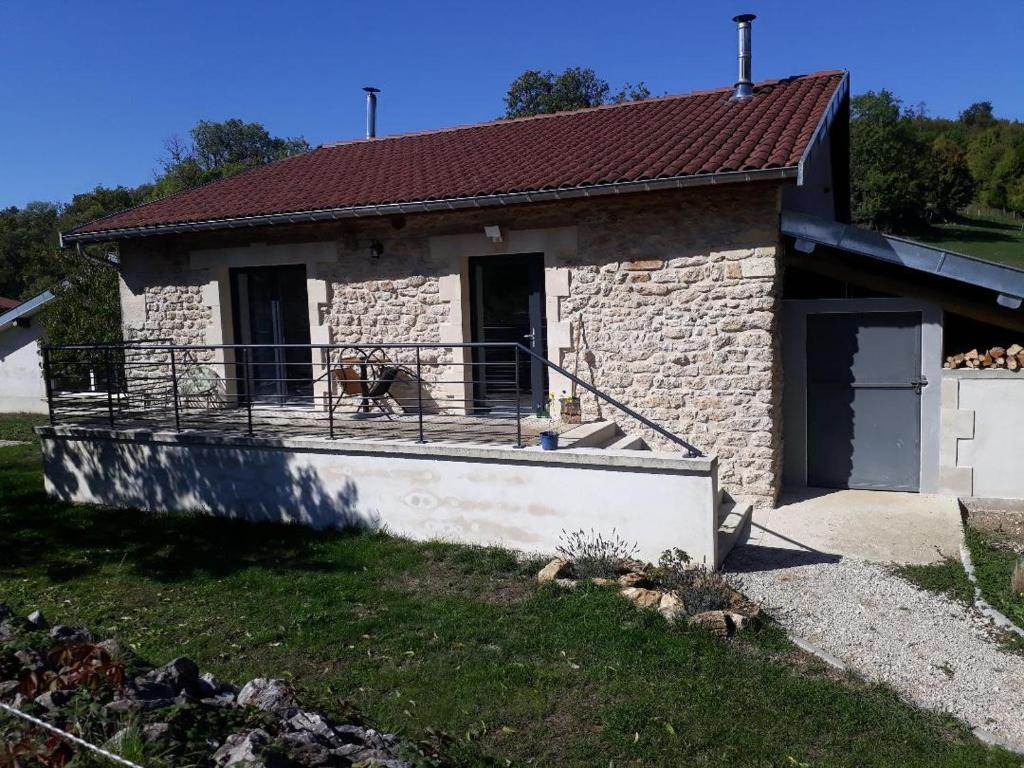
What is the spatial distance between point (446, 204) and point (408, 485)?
3.18m

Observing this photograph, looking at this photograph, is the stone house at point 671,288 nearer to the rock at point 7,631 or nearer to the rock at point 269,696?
the rock at point 269,696

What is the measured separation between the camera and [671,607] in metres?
5.41

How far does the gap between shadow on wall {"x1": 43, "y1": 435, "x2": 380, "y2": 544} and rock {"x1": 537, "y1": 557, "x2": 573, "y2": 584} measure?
201cm

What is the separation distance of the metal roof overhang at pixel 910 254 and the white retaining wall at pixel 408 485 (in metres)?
2.86

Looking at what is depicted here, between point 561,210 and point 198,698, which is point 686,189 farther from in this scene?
point 198,698

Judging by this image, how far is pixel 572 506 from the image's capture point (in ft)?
22.1

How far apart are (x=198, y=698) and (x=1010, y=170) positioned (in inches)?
2266

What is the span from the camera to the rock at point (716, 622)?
16.7 feet

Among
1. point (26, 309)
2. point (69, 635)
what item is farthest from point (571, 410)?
point (26, 309)

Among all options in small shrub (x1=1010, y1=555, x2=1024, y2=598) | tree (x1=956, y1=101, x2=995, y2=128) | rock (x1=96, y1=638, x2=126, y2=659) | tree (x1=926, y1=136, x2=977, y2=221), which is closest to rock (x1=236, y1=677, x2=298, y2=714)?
rock (x1=96, y1=638, x2=126, y2=659)

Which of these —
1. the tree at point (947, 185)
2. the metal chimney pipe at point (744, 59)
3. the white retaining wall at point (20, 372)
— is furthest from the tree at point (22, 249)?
the tree at point (947, 185)

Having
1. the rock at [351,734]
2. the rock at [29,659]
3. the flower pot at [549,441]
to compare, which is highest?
the flower pot at [549,441]

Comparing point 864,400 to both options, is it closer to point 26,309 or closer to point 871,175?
point 26,309

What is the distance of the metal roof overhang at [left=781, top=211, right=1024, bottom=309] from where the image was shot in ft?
23.9
